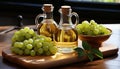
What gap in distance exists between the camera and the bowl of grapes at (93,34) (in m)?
1.53

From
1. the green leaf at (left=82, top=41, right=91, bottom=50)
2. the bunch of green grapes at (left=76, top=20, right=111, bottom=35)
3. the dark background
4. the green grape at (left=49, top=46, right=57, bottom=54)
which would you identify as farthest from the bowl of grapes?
the dark background

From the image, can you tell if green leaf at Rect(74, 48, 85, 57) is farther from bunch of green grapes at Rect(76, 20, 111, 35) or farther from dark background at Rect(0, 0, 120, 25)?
dark background at Rect(0, 0, 120, 25)

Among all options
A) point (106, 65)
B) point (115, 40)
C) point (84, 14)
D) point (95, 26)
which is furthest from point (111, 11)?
point (106, 65)

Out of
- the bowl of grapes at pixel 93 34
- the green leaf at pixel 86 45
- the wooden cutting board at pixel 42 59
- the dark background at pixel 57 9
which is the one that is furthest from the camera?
the dark background at pixel 57 9

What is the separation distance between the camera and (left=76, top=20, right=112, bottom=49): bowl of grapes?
1534 mm

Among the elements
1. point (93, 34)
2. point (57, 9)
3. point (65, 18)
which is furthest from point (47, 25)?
point (57, 9)

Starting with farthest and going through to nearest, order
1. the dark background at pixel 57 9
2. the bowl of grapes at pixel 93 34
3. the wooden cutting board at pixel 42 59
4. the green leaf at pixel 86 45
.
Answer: the dark background at pixel 57 9
the bowl of grapes at pixel 93 34
the green leaf at pixel 86 45
the wooden cutting board at pixel 42 59

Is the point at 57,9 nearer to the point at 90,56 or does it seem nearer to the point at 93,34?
the point at 93,34

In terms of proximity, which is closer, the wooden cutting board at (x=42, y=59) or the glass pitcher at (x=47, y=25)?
the wooden cutting board at (x=42, y=59)

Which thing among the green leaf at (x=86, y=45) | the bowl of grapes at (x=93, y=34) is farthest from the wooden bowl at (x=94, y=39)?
the green leaf at (x=86, y=45)

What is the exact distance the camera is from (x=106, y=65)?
4.58 ft

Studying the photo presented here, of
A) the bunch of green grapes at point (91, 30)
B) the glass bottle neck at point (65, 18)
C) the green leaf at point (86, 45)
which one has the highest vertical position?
the glass bottle neck at point (65, 18)

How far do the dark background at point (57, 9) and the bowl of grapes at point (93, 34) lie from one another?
64.5 inches

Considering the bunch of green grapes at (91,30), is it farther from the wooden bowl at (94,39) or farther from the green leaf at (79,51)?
the green leaf at (79,51)
